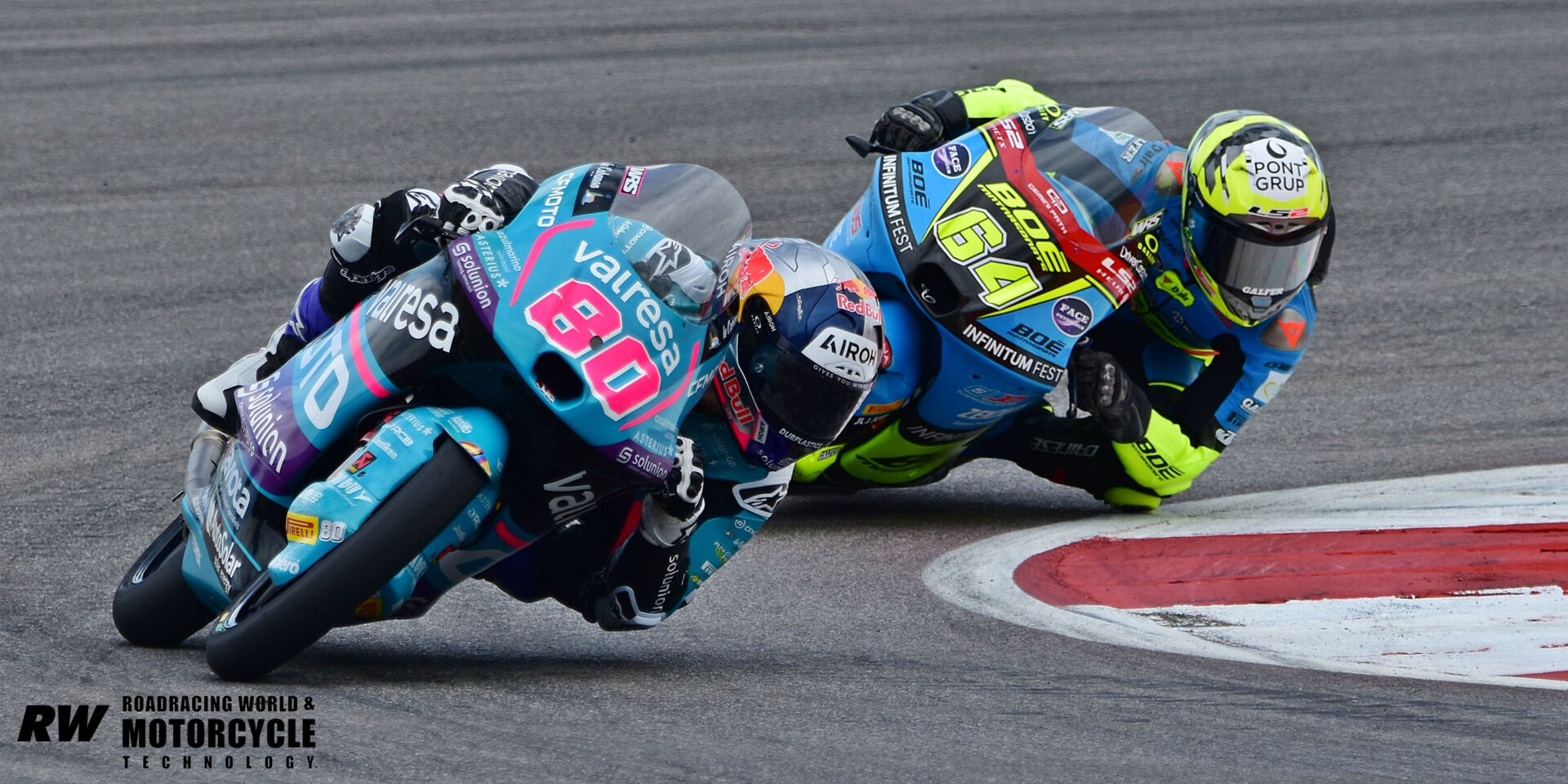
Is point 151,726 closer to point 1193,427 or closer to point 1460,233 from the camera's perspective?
point 1193,427

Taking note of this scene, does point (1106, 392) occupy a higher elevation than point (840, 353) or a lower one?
lower

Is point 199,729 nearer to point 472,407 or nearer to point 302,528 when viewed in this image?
point 302,528

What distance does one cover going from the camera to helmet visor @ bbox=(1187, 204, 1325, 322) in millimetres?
6539

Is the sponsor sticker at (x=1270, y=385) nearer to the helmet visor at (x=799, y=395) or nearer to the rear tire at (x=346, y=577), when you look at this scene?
the helmet visor at (x=799, y=395)

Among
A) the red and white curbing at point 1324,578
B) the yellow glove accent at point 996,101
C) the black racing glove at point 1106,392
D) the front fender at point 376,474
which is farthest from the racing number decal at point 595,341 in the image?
the yellow glove accent at point 996,101

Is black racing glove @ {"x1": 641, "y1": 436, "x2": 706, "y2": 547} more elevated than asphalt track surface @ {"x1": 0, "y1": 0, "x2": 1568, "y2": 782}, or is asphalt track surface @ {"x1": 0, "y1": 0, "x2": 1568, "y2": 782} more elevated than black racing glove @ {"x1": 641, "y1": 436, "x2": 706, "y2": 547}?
black racing glove @ {"x1": 641, "y1": 436, "x2": 706, "y2": 547}

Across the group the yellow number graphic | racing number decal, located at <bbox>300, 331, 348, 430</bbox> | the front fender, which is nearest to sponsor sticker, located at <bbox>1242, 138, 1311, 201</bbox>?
the yellow number graphic

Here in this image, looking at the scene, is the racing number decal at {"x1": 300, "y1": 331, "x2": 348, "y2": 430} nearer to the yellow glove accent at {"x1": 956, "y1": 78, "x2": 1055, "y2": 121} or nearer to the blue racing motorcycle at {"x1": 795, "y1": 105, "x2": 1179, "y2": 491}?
the blue racing motorcycle at {"x1": 795, "y1": 105, "x2": 1179, "y2": 491}

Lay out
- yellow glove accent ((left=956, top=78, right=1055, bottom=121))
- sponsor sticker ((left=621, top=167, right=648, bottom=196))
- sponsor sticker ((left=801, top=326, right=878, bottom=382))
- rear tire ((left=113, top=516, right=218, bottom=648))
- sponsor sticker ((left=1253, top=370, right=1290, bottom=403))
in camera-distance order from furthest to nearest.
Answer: yellow glove accent ((left=956, top=78, right=1055, bottom=121))
sponsor sticker ((left=1253, top=370, right=1290, bottom=403))
sponsor sticker ((left=801, top=326, right=878, bottom=382))
rear tire ((left=113, top=516, right=218, bottom=648))
sponsor sticker ((left=621, top=167, right=648, bottom=196))

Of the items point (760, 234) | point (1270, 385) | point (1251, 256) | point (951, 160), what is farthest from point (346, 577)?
point (760, 234)

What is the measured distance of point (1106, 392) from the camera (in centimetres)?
659

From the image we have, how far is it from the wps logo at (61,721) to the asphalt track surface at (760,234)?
5cm

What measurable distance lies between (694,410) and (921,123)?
7.55 feet

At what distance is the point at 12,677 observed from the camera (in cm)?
430
